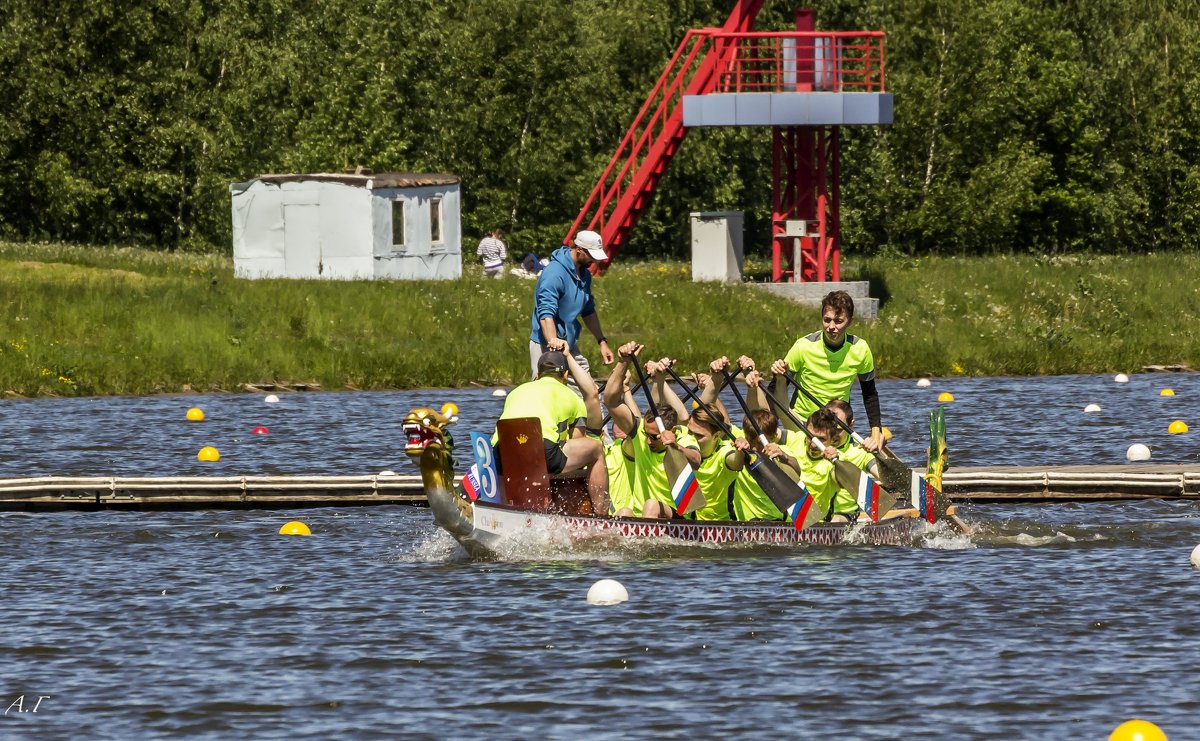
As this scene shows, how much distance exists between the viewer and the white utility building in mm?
41406

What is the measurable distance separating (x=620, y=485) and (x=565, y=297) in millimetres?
2049

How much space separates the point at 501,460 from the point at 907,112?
156ft

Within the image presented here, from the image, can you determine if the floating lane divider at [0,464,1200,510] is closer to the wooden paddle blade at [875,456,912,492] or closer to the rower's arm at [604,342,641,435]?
the wooden paddle blade at [875,456,912,492]

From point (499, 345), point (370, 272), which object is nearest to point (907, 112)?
point (370, 272)

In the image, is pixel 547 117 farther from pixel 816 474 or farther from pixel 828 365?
pixel 816 474

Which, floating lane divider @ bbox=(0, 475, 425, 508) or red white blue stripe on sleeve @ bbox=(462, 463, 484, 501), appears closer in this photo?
red white blue stripe on sleeve @ bbox=(462, 463, 484, 501)

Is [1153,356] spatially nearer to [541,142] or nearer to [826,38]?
[826,38]

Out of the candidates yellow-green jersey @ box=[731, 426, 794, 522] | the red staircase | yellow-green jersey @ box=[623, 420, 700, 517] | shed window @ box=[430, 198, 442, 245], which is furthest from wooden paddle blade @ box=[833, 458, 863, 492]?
shed window @ box=[430, 198, 442, 245]

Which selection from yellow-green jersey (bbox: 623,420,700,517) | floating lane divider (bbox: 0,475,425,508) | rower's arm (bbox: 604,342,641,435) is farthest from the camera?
floating lane divider (bbox: 0,475,425,508)

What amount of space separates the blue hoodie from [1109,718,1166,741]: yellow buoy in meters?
7.82

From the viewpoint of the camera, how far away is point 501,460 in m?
14.8

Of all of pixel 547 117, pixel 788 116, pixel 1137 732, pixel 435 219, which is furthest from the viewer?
pixel 547 117

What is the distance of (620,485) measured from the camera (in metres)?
15.7

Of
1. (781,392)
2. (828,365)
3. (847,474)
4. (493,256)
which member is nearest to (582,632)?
(847,474)
